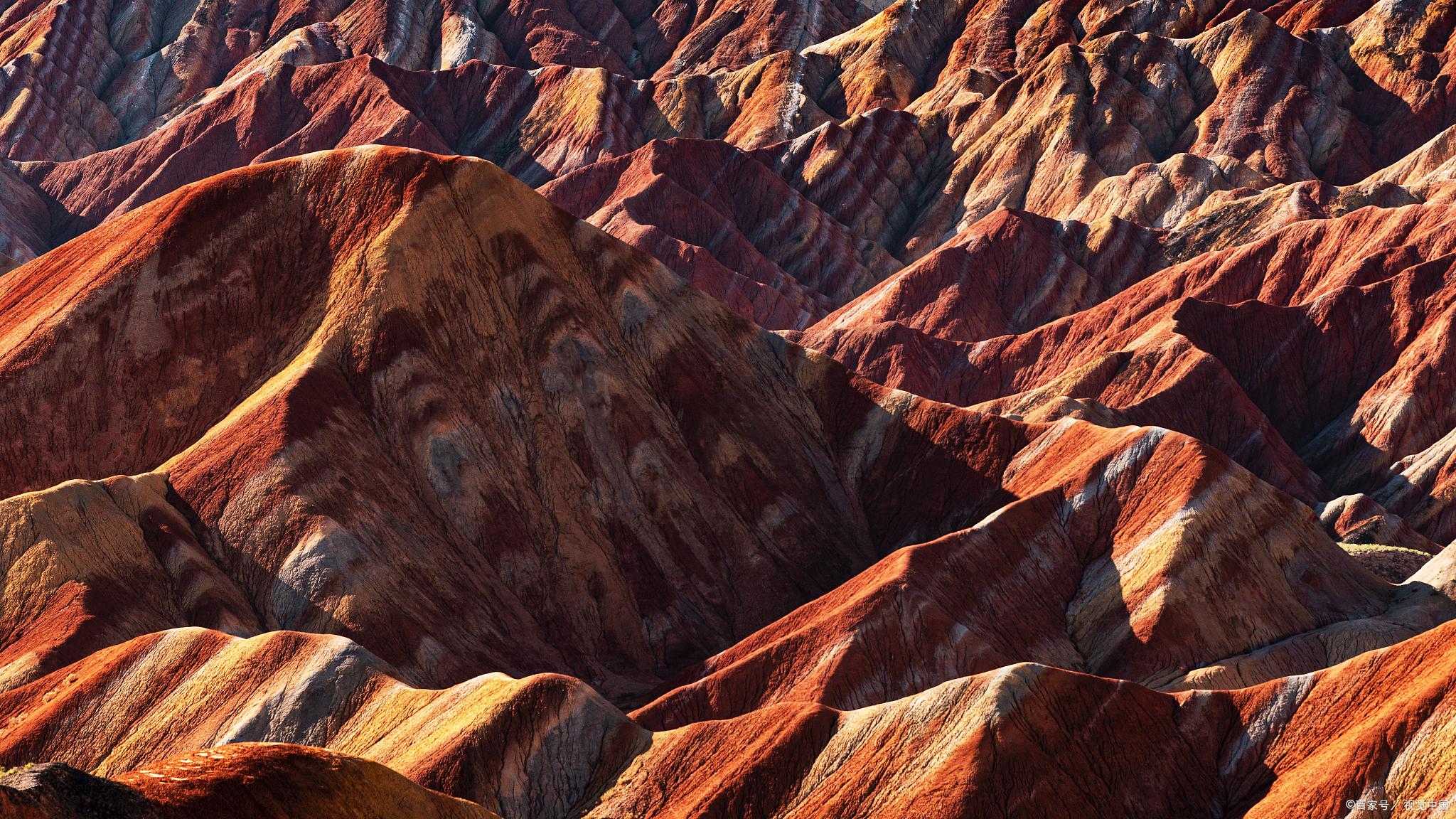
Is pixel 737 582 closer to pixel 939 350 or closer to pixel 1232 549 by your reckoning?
pixel 1232 549

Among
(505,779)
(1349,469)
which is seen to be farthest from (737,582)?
(1349,469)

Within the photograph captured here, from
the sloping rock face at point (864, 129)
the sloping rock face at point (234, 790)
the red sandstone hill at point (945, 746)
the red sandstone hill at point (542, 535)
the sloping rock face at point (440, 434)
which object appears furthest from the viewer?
the sloping rock face at point (864, 129)

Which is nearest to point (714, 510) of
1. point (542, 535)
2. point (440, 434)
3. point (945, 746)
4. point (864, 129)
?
point (542, 535)

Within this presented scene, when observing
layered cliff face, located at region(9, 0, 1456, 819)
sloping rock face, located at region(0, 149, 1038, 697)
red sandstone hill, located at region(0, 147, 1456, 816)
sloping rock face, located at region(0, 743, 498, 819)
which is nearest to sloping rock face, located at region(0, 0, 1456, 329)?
layered cliff face, located at region(9, 0, 1456, 819)

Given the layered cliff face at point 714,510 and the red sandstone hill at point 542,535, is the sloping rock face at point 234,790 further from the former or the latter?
the red sandstone hill at point 542,535

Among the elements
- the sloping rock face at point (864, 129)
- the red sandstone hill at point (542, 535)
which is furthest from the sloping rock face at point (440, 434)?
the sloping rock face at point (864, 129)

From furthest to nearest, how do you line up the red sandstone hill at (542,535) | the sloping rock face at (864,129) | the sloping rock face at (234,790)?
the sloping rock face at (864,129)
the red sandstone hill at (542,535)
the sloping rock face at (234,790)

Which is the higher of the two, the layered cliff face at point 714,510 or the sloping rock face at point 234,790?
the sloping rock face at point 234,790

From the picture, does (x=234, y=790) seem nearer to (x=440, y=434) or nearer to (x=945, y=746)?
(x=945, y=746)

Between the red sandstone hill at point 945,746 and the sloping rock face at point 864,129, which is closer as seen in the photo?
the red sandstone hill at point 945,746

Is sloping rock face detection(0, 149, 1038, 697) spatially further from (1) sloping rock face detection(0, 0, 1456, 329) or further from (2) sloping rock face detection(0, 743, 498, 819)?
(1) sloping rock face detection(0, 0, 1456, 329)
